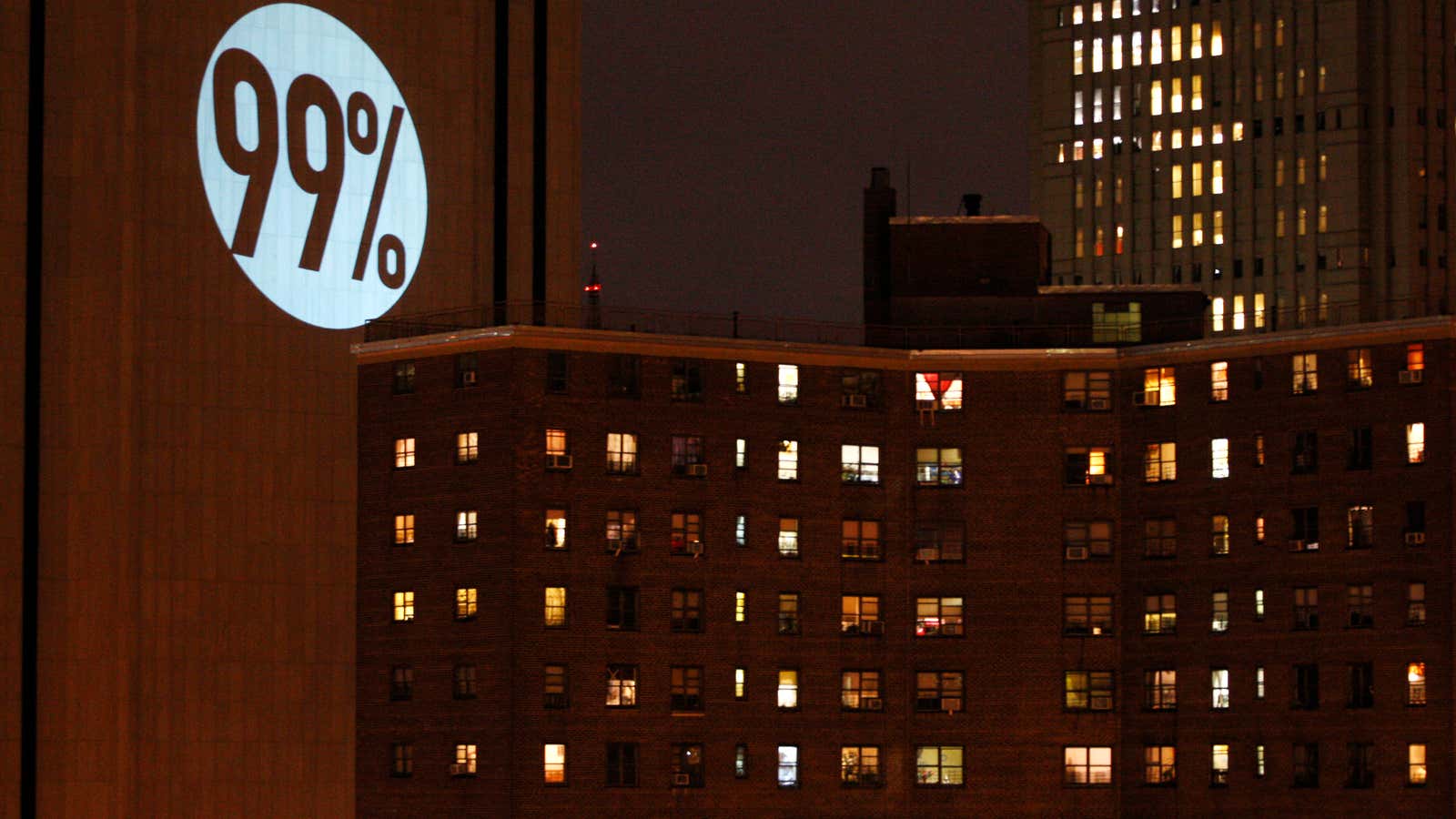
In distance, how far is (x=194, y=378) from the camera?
150m

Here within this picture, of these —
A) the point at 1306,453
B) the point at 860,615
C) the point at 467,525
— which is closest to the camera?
the point at 467,525

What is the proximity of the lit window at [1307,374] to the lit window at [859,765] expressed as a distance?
26.5 meters

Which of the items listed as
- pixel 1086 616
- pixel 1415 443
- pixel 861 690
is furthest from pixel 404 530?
pixel 1415 443

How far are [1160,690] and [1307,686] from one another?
7.82 m

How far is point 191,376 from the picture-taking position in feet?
490

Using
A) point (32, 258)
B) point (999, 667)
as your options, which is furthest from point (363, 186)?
point (999, 667)

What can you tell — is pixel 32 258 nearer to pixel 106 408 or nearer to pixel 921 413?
pixel 106 408

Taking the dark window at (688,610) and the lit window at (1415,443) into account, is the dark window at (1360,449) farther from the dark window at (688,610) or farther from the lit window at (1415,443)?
the dark window at (688,610)

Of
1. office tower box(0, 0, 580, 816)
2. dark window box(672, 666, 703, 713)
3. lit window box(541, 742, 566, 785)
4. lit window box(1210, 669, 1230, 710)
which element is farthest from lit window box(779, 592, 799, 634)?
office tower box(0, 0, 580, 816)

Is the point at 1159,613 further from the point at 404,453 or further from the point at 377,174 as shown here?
the point at 377,174

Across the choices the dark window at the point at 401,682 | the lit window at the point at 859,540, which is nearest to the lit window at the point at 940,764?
the lit window at the point at 859,540

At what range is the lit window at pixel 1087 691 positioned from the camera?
150 metres

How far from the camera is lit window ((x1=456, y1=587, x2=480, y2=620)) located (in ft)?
471

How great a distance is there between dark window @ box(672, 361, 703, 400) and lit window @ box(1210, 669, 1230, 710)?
2785 cm
